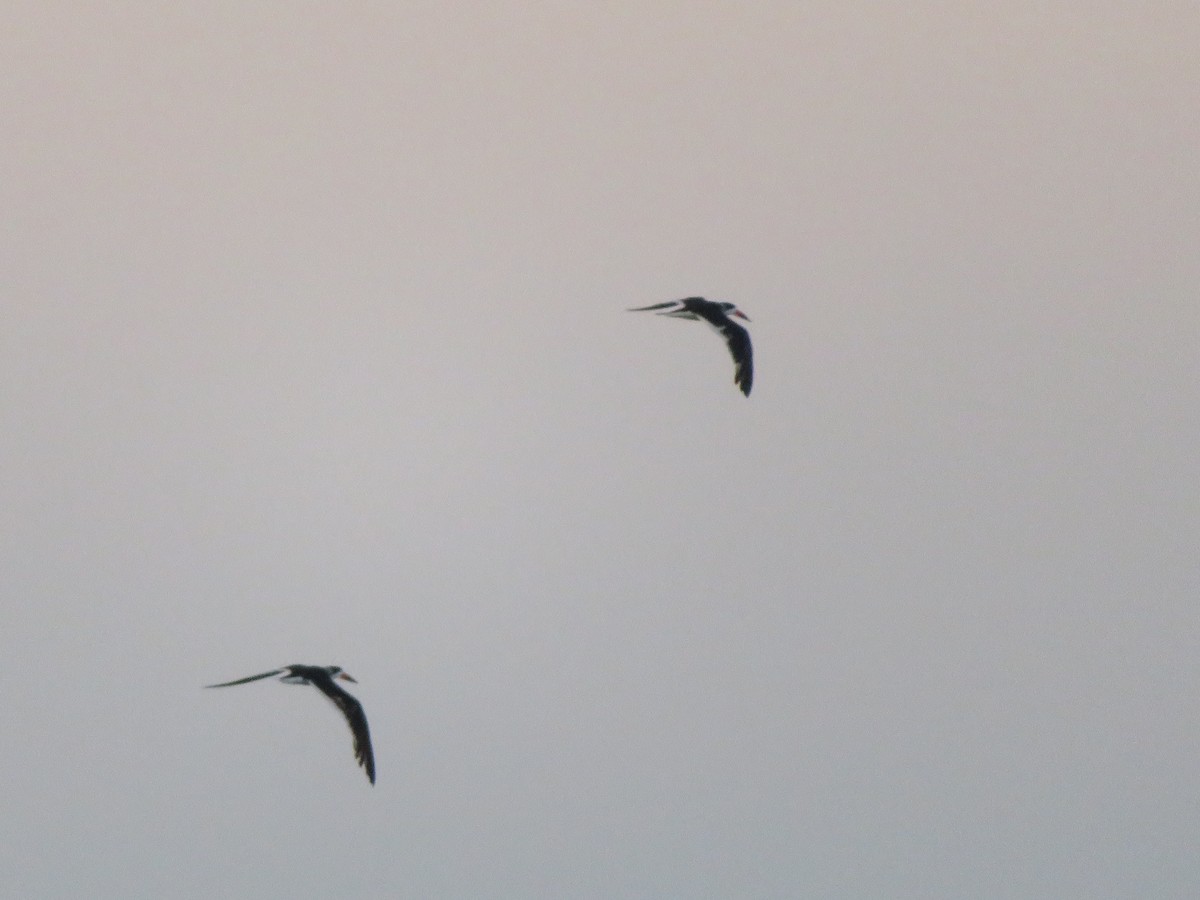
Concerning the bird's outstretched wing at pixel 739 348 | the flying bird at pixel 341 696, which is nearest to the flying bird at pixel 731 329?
the bird's outstretched wing at pixel 739 348

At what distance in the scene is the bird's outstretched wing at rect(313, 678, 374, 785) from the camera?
2589 centimetres

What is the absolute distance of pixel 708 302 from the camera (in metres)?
24.1

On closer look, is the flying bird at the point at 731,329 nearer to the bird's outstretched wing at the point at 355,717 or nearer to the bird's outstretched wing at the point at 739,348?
the bird's outstretched wing at the point at 739,348

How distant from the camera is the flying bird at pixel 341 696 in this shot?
25828 millimetres

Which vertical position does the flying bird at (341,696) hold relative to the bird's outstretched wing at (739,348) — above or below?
below

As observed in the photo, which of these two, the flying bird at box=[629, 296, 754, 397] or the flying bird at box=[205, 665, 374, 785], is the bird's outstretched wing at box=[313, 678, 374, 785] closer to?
the flying bird at box=[205, 665, 374, 785]

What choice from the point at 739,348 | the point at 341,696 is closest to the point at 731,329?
the point at 739,348

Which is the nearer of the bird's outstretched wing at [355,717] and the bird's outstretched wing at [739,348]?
the bird's outstretched wing at [739,348]

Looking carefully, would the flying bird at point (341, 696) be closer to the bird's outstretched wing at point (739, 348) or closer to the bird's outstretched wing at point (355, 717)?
the bird's outstretched wing at point (355, 717)

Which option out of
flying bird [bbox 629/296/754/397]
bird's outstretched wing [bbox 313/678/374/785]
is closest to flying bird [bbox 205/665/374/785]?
bird's outstretched wing [bbox 313/678/374/785]

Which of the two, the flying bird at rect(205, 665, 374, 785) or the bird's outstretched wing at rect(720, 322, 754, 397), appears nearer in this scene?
the bird's outstretched wing at rect(720, 322, 754, 397)

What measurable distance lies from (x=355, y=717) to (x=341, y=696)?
2.35 ft

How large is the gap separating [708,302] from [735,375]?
133 centimetres

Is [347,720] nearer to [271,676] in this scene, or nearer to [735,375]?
[271,676]
